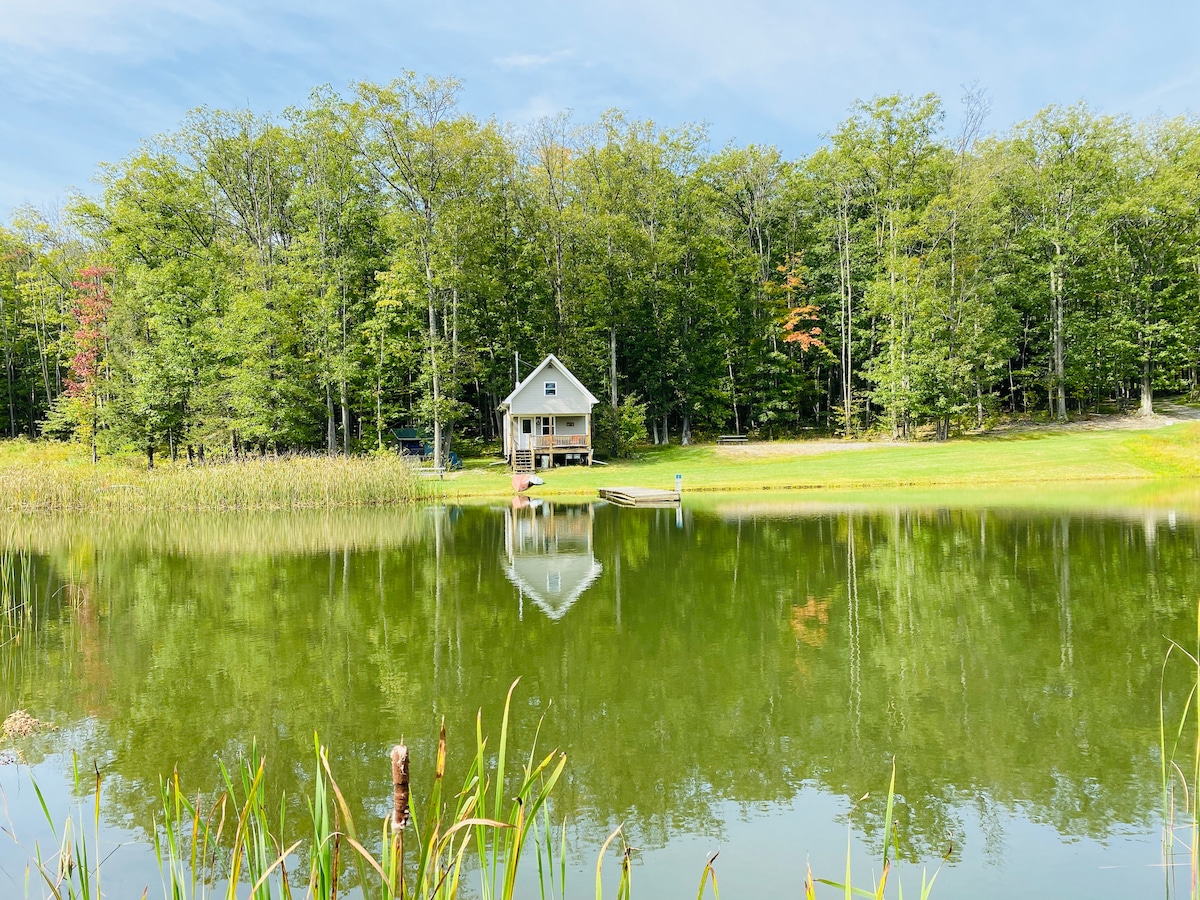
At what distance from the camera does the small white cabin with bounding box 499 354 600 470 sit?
39.2 m

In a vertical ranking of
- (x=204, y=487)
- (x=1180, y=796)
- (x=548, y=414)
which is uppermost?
(x=548, y=414)

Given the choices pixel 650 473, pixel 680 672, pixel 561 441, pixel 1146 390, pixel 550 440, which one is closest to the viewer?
A: pixel 680 672

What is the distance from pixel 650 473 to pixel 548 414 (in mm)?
6820

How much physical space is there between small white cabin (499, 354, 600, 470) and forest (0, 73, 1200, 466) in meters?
2.45

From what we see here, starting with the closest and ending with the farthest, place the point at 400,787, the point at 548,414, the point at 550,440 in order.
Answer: the point at 400,787
the point at 550,440
the point at 548,414

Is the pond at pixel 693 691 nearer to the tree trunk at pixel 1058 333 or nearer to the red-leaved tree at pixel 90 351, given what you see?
the red-leaved tree at pixel 90 351

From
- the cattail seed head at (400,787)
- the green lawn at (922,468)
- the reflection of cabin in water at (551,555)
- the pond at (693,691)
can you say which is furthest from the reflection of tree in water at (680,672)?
the green lawn at (922,468)

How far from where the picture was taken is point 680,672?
848 centimetres

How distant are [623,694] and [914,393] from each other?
124ft

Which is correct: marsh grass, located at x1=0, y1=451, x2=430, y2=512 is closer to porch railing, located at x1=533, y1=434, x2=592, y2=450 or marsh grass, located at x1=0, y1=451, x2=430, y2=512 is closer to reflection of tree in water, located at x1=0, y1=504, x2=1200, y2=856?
reflection of tree in water, located at x1=0, y1=504, x2=1200, y2=856

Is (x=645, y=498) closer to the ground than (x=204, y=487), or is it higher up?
closer to the ground

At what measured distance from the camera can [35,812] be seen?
19.1ft

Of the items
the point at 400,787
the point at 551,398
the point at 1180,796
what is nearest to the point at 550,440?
the point at 551,398

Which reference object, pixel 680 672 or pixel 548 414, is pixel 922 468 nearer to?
pixel 548 414
